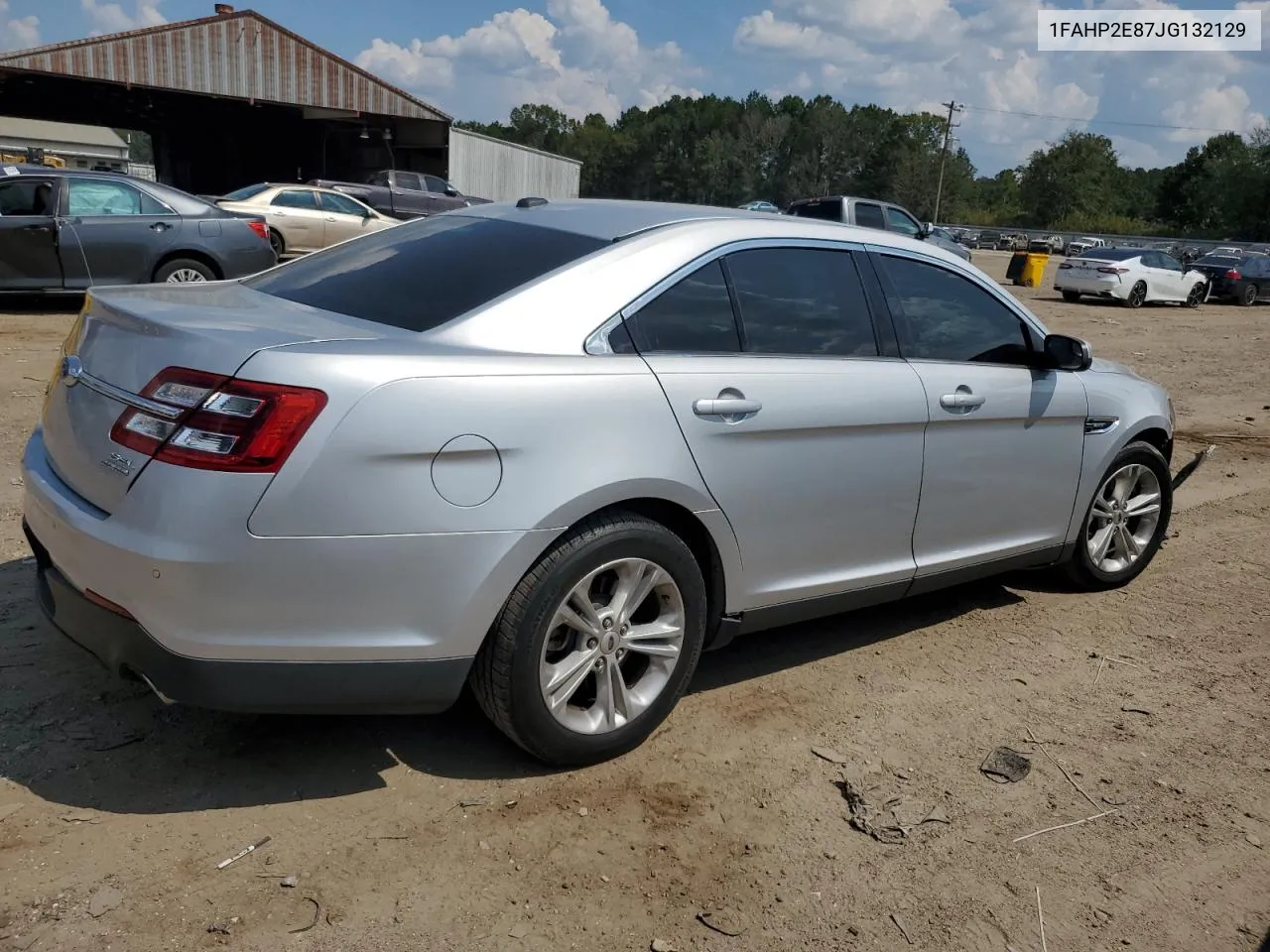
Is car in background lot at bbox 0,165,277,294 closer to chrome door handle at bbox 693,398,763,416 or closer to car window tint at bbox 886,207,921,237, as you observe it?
chrome door handle at bbox 693,398,763,416

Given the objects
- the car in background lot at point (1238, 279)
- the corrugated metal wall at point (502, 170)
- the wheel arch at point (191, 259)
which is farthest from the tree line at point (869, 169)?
the wheel arch at point (191, 259)

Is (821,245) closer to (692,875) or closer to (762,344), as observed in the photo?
(762,344)

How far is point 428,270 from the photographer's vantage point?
338 centimetres

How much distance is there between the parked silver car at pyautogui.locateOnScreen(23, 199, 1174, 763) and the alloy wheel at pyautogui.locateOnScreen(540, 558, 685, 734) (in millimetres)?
10

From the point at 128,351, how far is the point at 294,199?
1654 cm

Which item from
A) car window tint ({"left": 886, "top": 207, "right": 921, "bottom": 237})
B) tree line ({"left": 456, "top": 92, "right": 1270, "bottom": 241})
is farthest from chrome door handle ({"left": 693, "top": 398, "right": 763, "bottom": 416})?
tree line ({"left": 456, "top": 92, "right": 1270, "bottom": 241})

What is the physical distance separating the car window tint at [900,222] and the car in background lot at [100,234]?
12455 millimetres

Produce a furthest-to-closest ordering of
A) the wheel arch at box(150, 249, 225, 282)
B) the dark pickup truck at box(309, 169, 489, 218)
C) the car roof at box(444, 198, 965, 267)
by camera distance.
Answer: the dark pickup truck at box(309, 169, 489, 218) < the wheel arch at box(150, 249, 225, 282) < the car roof at box(444, 198, 965, 267)

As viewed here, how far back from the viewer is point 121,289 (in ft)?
11.0

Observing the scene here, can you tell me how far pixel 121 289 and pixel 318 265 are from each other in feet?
2.22

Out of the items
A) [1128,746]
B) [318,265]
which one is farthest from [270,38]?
[1128,746]

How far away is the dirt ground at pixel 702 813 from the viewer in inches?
101

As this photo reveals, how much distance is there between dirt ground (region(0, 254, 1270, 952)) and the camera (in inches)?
101

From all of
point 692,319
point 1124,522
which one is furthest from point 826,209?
point 692,319
